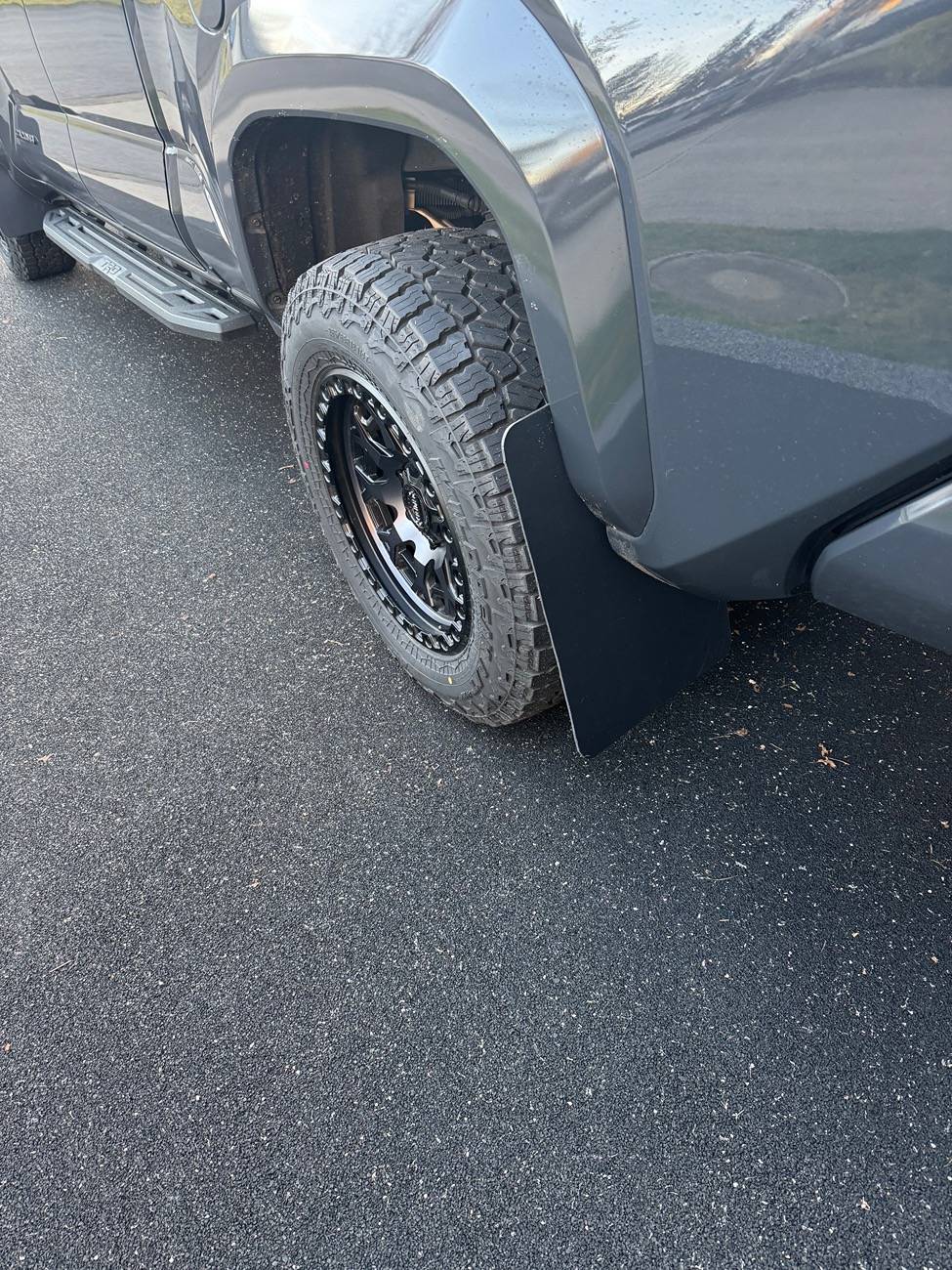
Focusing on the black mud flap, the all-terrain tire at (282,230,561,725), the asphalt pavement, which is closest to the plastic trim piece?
the black mud flap

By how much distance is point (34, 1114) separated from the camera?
1.42 metres

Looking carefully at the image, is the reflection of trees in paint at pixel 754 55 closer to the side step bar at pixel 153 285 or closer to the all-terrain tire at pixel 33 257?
the side step bar at pixel 153 285

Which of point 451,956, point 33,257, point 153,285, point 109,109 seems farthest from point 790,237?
point 33,257

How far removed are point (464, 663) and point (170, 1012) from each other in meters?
0.80

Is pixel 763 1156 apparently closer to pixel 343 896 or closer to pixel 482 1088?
pixel 482 1088

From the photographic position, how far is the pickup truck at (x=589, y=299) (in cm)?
95

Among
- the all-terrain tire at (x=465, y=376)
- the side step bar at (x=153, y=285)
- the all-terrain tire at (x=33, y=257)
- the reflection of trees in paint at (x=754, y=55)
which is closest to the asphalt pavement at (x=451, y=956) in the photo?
the all-terrain tire at (x=465, y=376)

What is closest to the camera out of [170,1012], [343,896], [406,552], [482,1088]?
[482,1088]

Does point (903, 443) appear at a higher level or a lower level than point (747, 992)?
higher

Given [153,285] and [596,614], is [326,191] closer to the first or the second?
[153,285]

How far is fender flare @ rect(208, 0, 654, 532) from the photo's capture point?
3.54ft

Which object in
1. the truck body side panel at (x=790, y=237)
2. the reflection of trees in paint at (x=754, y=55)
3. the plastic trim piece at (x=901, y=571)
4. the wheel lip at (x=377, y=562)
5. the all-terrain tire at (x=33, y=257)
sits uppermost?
the reflection of trees in paint at (x=754, y=55)

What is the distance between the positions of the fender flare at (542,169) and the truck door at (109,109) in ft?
3.04

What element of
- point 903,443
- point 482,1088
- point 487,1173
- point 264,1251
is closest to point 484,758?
point 482,1088
